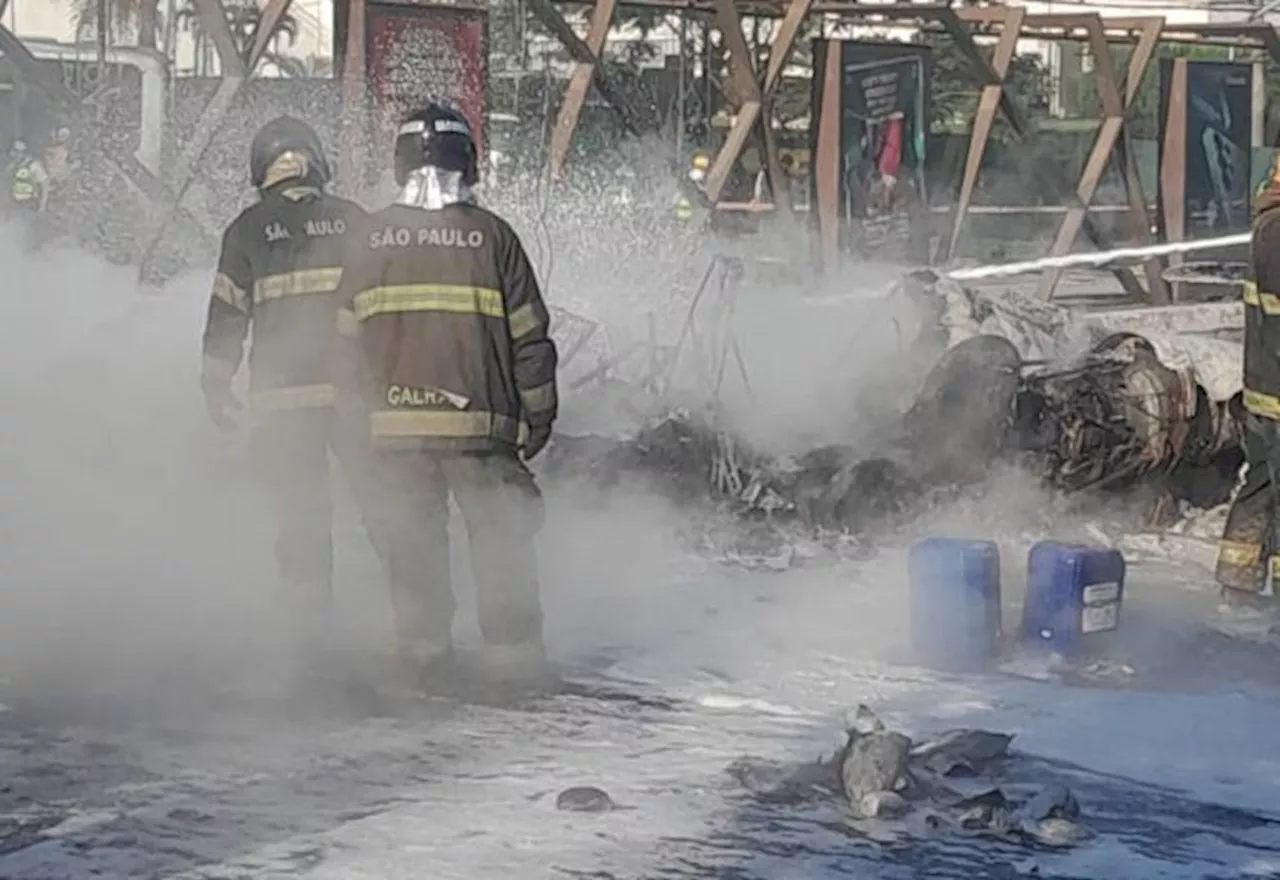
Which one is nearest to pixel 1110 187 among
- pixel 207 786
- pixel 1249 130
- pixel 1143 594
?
pixel 1249 130

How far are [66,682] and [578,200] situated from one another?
618 centimetres

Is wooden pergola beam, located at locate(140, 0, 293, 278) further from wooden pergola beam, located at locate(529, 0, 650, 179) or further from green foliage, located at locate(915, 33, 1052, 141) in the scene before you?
green foliage, located at locate(915, 33, 1052, 141)

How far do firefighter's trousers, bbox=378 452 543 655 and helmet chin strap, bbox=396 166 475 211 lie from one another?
80 cm

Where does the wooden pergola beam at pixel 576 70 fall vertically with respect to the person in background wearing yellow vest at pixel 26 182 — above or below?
above

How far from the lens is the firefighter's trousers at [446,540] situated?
6660 mm

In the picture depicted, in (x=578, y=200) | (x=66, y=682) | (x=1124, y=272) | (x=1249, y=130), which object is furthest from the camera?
(x=1249, y=130)

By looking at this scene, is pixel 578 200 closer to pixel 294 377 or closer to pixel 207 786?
pixel 294 377

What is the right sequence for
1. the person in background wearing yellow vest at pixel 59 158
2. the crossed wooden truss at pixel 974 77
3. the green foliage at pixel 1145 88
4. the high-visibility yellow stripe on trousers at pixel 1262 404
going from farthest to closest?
the green foliage at pixel 1145 88, the crossed wooden truss at pixel 974 77, the person in background wearing yellow vest at pixel 59 158, the high-visibility yellow stripe on trousers at pixel 1262 404

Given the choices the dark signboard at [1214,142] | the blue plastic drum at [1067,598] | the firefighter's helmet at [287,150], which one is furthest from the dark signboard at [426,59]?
the dark signboard at [1214,142]

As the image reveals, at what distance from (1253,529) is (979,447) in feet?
5.72

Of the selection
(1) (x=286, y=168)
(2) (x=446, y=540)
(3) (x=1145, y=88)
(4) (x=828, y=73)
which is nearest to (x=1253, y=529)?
(2) (x=446, y=540)

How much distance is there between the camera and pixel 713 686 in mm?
6859

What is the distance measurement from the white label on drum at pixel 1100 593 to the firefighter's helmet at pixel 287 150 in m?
3.03

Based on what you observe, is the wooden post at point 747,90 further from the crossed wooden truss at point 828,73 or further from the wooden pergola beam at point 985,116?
Answer: the wooden pergola beam at point 985,116
